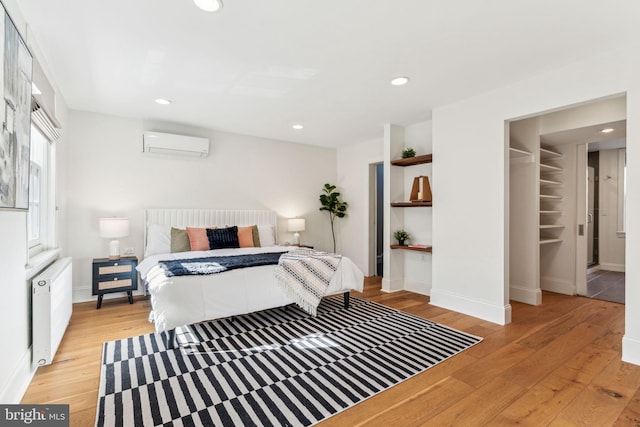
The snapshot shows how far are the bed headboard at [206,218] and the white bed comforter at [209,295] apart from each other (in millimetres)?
1062

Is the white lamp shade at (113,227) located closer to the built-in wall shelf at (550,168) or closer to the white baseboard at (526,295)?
the white baseboard at (526,295)

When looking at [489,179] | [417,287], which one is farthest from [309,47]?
[417,287]

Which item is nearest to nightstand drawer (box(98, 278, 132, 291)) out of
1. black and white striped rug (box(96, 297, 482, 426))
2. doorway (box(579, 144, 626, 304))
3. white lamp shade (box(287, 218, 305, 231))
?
black and white striped rug (box(96, 297, 482, 426))

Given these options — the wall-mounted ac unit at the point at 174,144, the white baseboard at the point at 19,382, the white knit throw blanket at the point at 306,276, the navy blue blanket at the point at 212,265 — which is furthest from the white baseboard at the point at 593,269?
the white baseboard at the point at 19,382

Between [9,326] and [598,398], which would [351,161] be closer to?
[598,398]

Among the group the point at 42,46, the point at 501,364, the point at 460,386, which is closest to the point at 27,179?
the point at 42,46

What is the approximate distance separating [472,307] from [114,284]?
14.0ft

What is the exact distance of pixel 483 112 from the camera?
3.41m

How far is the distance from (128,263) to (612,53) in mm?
5288

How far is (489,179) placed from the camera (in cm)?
337

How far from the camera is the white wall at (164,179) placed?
4023 mm

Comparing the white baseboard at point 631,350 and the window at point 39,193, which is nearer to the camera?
the white baseboard at point 631,350

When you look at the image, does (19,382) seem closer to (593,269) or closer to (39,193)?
(39,193)

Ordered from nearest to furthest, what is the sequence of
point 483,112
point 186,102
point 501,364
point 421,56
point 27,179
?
1. point 27,179
2. point 501,364
3. point 421,56
4. point 483,112
5. point 186,102
